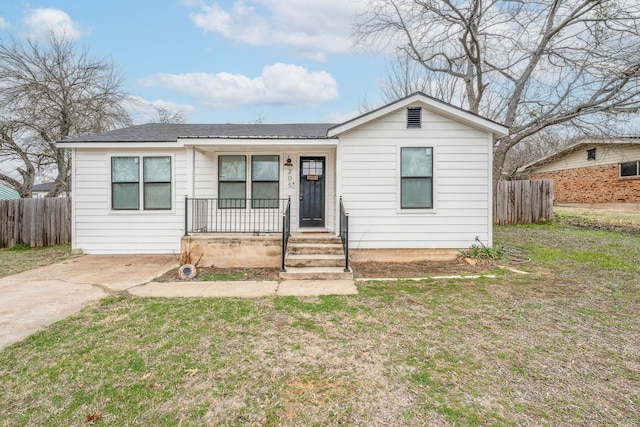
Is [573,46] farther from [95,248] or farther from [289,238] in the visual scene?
[95,248]

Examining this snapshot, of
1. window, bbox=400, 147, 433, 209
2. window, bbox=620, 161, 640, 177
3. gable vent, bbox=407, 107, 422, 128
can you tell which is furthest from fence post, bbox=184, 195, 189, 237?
window, bbox=620, 161, 640, 177

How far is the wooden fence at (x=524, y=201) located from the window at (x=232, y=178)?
1082 centimetres

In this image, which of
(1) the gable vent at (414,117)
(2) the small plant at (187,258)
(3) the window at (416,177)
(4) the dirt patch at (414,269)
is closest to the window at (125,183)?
(2) the small plant at (187,258)

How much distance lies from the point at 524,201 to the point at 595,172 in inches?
359

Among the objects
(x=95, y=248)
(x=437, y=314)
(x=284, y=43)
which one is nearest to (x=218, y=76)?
(x=284, y=43)

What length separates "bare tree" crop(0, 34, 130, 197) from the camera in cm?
1278

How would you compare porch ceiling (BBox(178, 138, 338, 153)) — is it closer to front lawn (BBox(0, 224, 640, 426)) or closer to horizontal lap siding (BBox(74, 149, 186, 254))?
horizontal lap siding (BBox(74, 149, 186, 254))

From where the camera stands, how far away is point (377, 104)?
1972 cm

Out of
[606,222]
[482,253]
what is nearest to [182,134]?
[482,253]

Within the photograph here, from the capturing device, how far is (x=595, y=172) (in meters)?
18.1

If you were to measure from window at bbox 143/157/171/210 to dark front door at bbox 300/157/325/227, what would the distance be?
352cm

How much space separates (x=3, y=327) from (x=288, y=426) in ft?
12.6

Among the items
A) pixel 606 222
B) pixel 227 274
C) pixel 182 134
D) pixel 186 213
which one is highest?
pixel 182 134

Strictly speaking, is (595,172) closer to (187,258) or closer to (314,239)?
(314,239)
